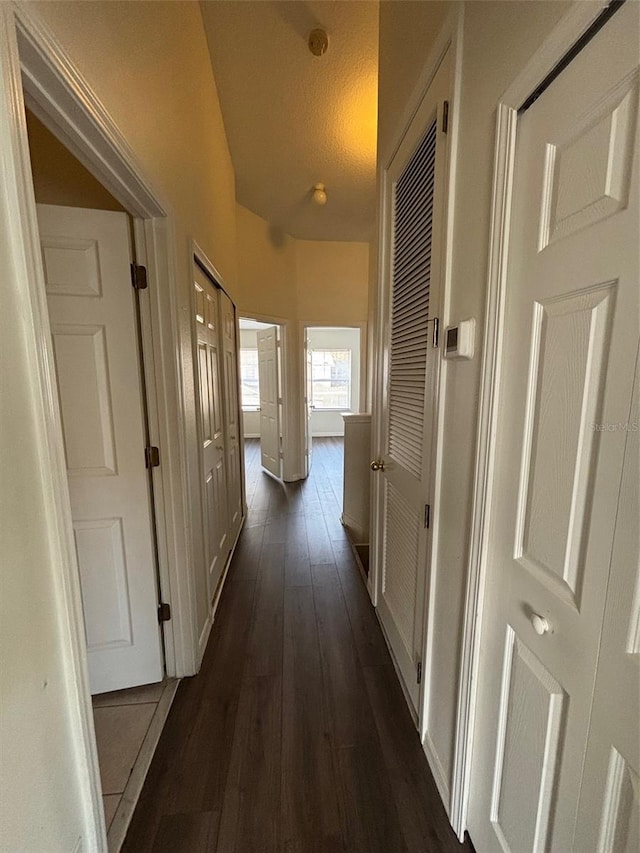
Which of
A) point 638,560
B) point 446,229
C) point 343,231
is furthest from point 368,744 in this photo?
point 343,231

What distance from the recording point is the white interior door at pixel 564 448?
1.86 ft

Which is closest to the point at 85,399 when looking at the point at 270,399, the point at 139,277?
the point at 139,277

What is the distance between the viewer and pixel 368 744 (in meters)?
1.41

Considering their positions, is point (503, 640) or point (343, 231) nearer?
point (503, 640)

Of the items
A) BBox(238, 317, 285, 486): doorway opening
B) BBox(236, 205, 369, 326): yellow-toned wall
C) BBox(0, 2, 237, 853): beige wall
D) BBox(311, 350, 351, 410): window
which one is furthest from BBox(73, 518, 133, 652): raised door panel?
BBox(311, 350, 351, 410): window

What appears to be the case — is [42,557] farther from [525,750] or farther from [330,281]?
[330,281]

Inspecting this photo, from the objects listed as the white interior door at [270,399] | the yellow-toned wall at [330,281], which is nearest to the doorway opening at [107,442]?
the white interior door at [270,399]

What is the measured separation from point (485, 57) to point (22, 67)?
1.06m

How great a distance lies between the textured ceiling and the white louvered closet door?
969 mm

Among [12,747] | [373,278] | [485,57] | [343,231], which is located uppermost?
[343,231]

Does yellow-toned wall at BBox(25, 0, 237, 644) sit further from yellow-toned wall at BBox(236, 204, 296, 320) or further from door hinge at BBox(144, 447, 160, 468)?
yellow-toned wall at BBox(236, 204, 296, 320)

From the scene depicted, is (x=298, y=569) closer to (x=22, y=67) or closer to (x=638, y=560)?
(x=638, y=560)

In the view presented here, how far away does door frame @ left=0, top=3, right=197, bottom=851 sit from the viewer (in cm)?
68

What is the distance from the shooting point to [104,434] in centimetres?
148
